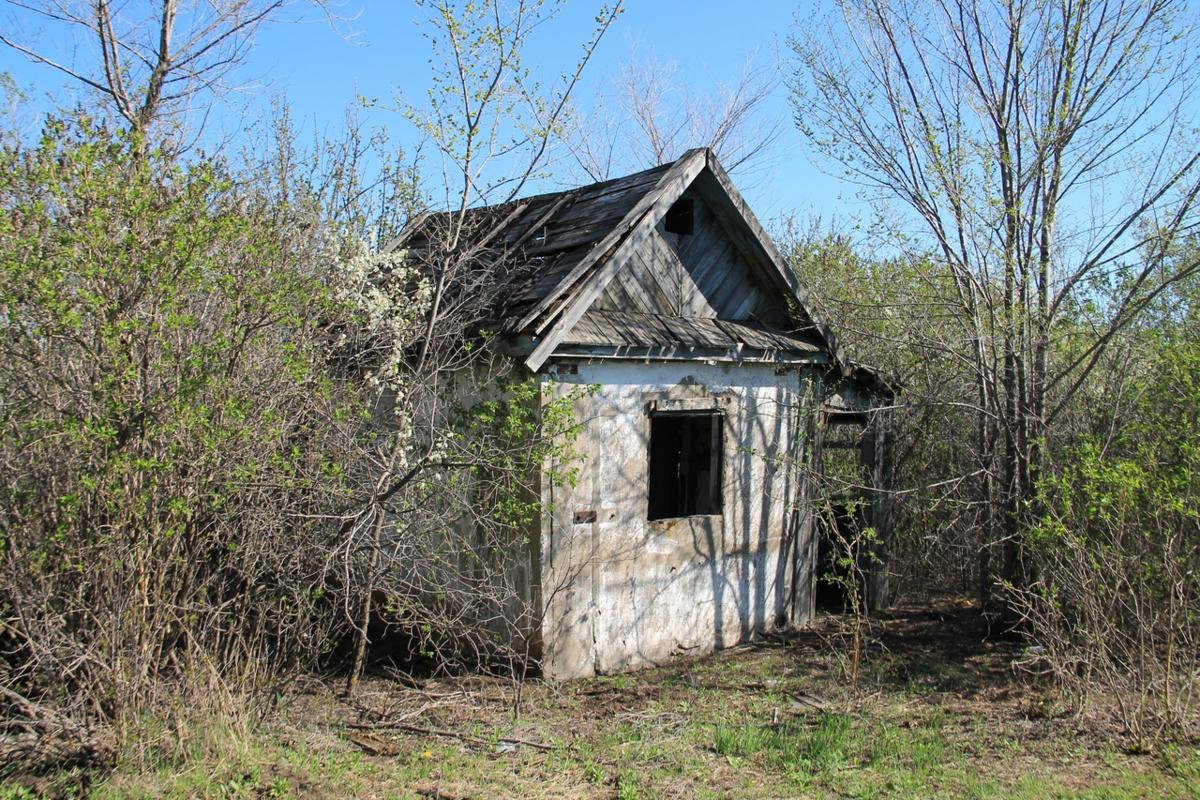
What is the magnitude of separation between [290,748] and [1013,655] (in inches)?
248

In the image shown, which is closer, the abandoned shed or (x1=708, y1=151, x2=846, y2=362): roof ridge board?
the abandoned shed

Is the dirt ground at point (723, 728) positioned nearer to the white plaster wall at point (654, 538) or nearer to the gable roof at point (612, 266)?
the white plaster wall at point (654, 538)

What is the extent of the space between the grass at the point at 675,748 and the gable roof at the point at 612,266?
2.62m

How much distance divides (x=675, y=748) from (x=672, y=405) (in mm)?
3012

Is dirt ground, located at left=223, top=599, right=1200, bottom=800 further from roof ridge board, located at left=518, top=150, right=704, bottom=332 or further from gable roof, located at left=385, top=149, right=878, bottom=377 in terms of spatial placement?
roof ridge board, located at left=518, top=150, right=704, bottom=332

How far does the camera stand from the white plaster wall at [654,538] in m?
7.02

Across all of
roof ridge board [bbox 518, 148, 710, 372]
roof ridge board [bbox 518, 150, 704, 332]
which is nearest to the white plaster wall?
roof ridge board [bbox 518, 148, 710, 372]

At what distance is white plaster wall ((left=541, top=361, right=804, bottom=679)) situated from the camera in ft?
23.0

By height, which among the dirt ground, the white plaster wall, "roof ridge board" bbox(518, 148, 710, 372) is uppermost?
"roof ridge board" bbox(518, 148, 710, 372)

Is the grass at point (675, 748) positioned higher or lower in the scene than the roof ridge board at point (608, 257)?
lower

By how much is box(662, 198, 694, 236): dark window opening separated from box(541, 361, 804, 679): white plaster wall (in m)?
1.43

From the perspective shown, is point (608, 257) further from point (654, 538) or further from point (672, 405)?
point (654, 538)

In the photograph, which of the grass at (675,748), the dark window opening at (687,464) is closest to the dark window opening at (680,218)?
the dark window opening at (687,464)

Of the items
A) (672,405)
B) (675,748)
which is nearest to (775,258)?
(672,405)
